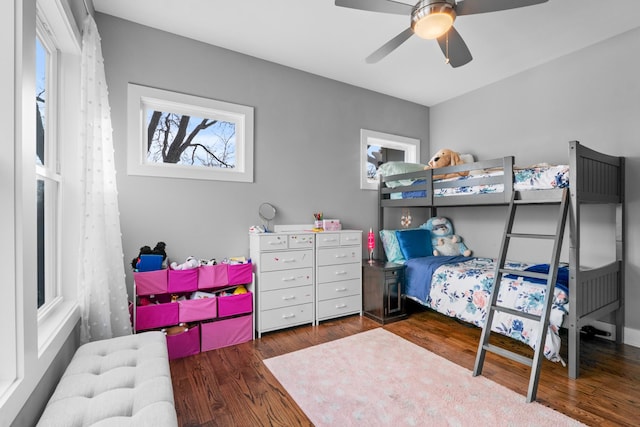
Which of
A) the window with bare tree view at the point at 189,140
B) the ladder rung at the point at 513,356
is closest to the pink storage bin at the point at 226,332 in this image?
the window with bare tree view at the point at 189,140

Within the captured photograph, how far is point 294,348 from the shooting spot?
8.44ft

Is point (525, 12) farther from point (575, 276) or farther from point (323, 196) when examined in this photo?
point (323, 196)

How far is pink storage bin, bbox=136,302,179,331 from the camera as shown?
2319 millimetres

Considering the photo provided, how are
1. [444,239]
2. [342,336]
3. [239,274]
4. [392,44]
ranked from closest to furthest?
[392,44] < [239,274] < [342,336] < [444,239]

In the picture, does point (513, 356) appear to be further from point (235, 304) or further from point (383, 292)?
point (235, 304)

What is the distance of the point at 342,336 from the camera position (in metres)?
2.82

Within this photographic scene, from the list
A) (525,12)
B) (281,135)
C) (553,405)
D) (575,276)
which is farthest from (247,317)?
(525,12)

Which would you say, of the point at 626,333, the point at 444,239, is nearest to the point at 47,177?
the point at 444,239

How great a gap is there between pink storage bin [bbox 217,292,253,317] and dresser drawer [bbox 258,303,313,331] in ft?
0.53

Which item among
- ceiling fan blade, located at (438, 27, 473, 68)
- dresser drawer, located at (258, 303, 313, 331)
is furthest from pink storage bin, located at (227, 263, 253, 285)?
ceiling fan blade, located at (438, 27, 473, 68)

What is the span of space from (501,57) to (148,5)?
3.29 meters

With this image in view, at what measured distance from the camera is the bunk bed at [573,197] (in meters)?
2.15

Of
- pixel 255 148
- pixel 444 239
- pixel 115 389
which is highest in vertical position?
pixel 255 148

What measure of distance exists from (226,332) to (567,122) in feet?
12.8
